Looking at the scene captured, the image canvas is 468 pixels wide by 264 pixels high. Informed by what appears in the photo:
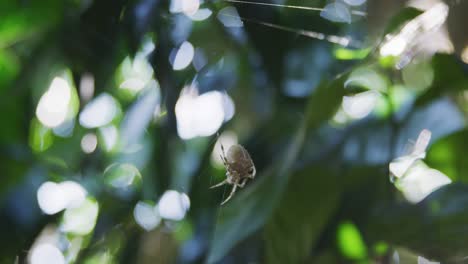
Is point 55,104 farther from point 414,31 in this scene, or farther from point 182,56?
point 414,31

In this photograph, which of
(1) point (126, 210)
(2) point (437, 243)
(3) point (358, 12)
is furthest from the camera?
(1) point (126, 210)

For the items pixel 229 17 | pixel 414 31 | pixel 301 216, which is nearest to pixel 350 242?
pixel 301 216

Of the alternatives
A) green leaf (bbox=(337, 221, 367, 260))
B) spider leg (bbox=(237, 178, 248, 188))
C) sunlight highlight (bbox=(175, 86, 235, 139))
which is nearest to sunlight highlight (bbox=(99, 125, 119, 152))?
sunlight highlight (bbox=(175, 86, 235, 139))

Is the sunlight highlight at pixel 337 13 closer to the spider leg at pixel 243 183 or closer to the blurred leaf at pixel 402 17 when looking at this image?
the blurred leaf at pixel 402 17

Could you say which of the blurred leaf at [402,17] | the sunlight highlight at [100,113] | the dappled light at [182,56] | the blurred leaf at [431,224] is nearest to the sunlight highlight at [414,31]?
the blurred leaf at [402,17]

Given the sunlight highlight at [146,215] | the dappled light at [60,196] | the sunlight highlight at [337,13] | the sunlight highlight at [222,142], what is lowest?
the dappled light at [60,196]

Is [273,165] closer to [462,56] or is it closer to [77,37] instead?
[462,56]

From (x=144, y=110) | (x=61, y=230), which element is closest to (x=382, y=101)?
(x=144, y=110)
